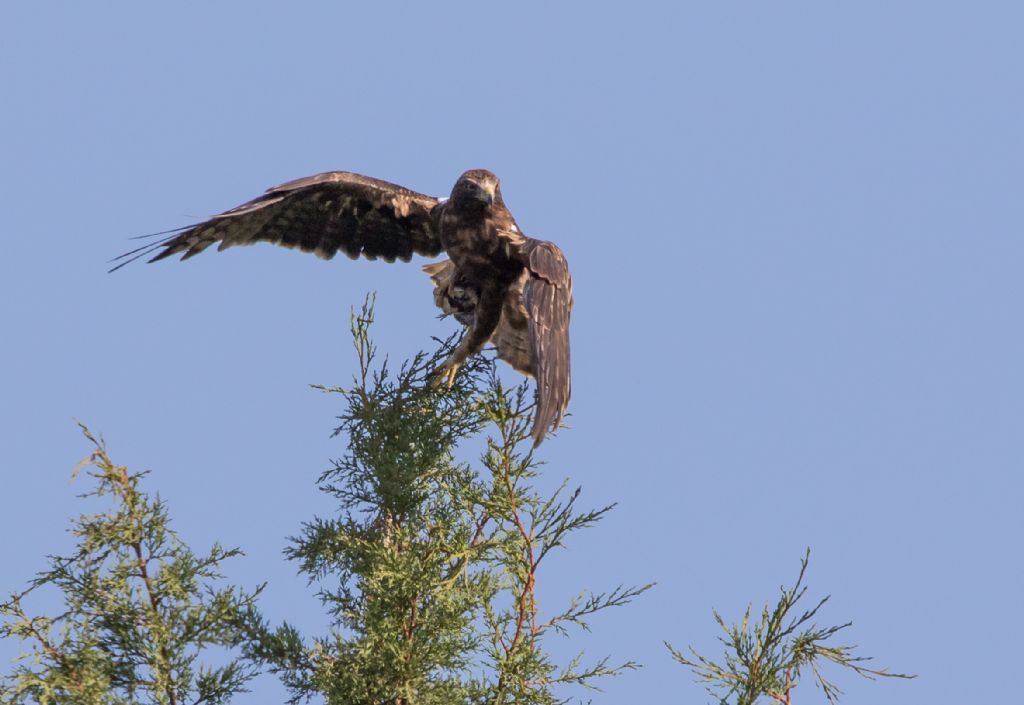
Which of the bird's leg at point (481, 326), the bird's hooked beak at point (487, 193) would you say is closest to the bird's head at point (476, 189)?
the bird's hooked beak at point (487, 193)

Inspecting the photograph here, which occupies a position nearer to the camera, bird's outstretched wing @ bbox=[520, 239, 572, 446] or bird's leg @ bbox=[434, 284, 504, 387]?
bird's outstretched wing @ bbox=[520, 239, 572, 446]

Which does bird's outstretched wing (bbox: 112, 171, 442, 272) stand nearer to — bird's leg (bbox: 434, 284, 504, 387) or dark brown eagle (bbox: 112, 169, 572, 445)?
dark brown eagle (bbox: 112, 169, 572, 445)

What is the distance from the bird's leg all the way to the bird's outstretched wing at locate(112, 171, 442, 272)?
119 cm

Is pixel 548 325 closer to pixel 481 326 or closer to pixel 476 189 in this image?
pixel 481 326

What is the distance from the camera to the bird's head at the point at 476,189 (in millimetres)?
Answer: 7840

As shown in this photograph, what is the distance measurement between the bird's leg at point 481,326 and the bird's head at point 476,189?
565 mm

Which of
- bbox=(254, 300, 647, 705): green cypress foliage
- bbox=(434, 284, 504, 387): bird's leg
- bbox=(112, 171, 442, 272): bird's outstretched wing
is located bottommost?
bbox=(254, 300, 647, 705): green cypress foliage

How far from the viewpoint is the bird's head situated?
25.7 feet

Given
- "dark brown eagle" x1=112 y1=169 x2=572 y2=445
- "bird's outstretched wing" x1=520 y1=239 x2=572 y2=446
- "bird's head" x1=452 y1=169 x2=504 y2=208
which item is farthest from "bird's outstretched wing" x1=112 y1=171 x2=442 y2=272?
"bird's outstretched wing" x1=520 y1=239 x2=572 y2=446

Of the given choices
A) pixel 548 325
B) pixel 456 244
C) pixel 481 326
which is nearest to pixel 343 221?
pixel 456 244

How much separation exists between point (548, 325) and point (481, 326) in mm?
1168

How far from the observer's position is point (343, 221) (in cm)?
868

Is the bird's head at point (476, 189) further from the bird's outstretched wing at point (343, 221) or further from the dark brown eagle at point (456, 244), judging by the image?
the bird's outstretched wing at point (343, 221)

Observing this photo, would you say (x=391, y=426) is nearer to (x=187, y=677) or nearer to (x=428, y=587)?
(x=428, y=587)
